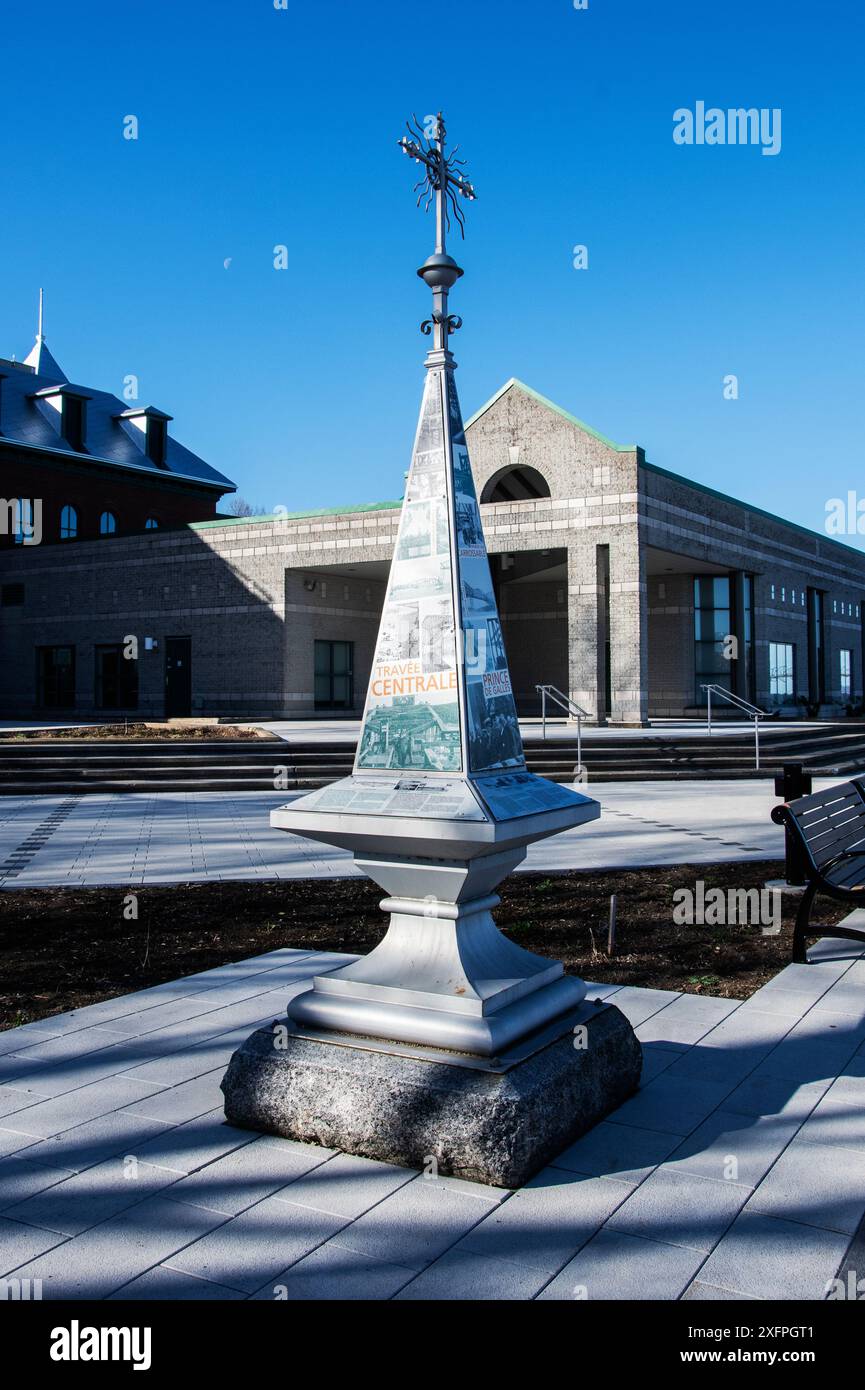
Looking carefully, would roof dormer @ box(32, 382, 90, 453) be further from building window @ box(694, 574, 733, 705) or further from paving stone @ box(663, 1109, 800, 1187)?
paving stone @ box(663, 1109, 800, 1187)

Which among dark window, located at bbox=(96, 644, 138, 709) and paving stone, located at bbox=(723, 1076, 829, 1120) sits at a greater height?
dark window, located at bbox=(96, 644, 138, 709)

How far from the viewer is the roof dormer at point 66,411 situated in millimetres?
41375

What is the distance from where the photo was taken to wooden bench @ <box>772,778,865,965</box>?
5863mm

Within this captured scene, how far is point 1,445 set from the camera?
126 ft

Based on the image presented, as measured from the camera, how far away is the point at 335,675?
108 ft

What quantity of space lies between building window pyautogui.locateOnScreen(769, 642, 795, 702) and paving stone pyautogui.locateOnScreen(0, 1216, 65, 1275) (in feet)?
108

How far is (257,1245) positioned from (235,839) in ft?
27.9

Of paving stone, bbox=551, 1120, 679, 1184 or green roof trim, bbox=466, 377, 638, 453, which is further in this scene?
green roof trim, bbox=466, 377, 638, 453

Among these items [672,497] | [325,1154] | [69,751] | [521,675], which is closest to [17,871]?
[325,1154]

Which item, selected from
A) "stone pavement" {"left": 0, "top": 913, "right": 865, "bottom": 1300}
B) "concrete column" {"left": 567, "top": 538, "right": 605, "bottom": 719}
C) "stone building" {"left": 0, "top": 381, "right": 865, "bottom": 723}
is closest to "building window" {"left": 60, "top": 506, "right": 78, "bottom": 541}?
"stone building" {"left": 0, "top": 381, "right": 865, "bottom": 723}

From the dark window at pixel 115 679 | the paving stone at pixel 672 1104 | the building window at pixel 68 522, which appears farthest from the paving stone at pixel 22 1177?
the building window at pixel 68 522

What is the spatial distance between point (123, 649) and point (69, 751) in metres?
17.4

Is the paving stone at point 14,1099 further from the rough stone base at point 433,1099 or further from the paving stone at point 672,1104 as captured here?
the paving stone at point 672,1104
